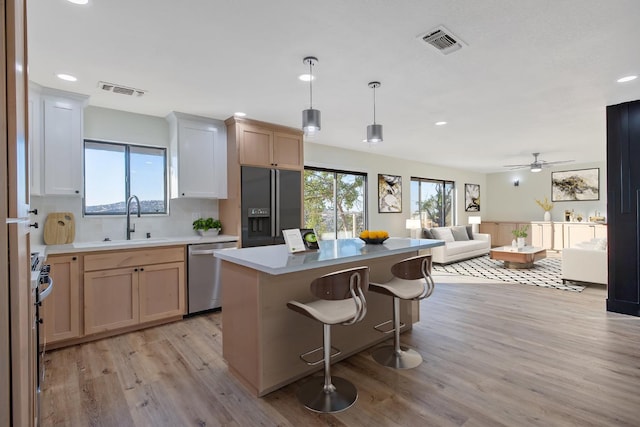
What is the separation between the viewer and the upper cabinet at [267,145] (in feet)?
13.9

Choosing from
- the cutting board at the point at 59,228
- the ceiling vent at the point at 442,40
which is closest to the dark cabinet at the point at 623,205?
the ceiling vent at the point at 442,40

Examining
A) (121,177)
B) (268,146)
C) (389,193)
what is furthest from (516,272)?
(121,177)

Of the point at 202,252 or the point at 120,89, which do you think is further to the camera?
the point at 202,252

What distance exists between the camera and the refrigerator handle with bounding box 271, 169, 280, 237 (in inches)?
175

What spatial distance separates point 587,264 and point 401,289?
418 cm

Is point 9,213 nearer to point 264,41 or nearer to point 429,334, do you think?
point 264,41

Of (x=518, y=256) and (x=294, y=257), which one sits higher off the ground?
(x=294, y=257)

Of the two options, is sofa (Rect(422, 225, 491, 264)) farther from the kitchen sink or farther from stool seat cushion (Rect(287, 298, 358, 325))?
the kitchen sink

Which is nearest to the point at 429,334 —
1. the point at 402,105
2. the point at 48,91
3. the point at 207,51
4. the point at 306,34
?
the point at 402,105

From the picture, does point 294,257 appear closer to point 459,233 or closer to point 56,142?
point 56,142

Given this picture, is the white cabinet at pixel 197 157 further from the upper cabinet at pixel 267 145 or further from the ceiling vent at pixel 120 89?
the ceiling vent at pixel 120 89

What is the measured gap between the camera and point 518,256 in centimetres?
638

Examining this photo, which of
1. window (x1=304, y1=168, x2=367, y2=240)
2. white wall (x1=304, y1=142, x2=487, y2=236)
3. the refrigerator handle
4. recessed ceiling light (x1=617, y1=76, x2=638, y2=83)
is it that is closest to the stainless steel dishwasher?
the refrigerator handle

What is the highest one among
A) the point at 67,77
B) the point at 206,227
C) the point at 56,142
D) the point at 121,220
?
the point at 67,77
